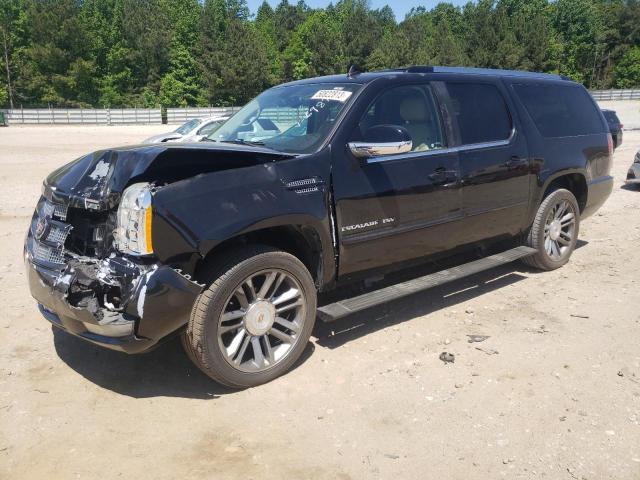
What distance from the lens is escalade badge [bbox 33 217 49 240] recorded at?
139 inches

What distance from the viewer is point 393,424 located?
10.4 ft

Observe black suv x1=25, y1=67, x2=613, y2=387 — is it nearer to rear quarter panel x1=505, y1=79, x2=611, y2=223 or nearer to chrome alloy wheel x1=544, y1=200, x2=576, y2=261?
rear quarter panel x1=505, y1=79, x2=611, y2=223

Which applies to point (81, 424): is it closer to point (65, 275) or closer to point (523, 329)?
point (65, 275)

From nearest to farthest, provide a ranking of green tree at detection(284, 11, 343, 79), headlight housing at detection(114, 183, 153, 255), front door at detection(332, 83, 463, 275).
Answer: headlight housing at detection(114, 183, 153, 255) → front door at detection(332, 83, 463, 275) → green tree at detection(284, 11, 343, 79)

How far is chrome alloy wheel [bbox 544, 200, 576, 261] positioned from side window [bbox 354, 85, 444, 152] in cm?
193

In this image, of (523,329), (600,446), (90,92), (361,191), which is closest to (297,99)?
(361,191)

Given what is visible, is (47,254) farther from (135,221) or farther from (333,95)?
(333,95)

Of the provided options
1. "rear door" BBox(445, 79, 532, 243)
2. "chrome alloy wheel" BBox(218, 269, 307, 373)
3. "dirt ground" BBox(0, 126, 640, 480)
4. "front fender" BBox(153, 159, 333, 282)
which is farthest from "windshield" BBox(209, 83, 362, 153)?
"dirt ground" BBox(0, 126, 640, 480)

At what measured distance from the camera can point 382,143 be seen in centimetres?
373

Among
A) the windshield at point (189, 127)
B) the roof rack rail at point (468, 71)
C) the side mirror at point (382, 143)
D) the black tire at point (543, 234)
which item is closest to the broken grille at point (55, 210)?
the side mirror at point (382, 143)

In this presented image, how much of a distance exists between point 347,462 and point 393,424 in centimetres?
44

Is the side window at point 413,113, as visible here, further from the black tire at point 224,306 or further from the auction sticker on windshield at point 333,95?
the black tire at point 224,306

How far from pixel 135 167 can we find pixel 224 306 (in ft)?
3.06

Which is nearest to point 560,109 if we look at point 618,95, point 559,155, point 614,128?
point 559,155
